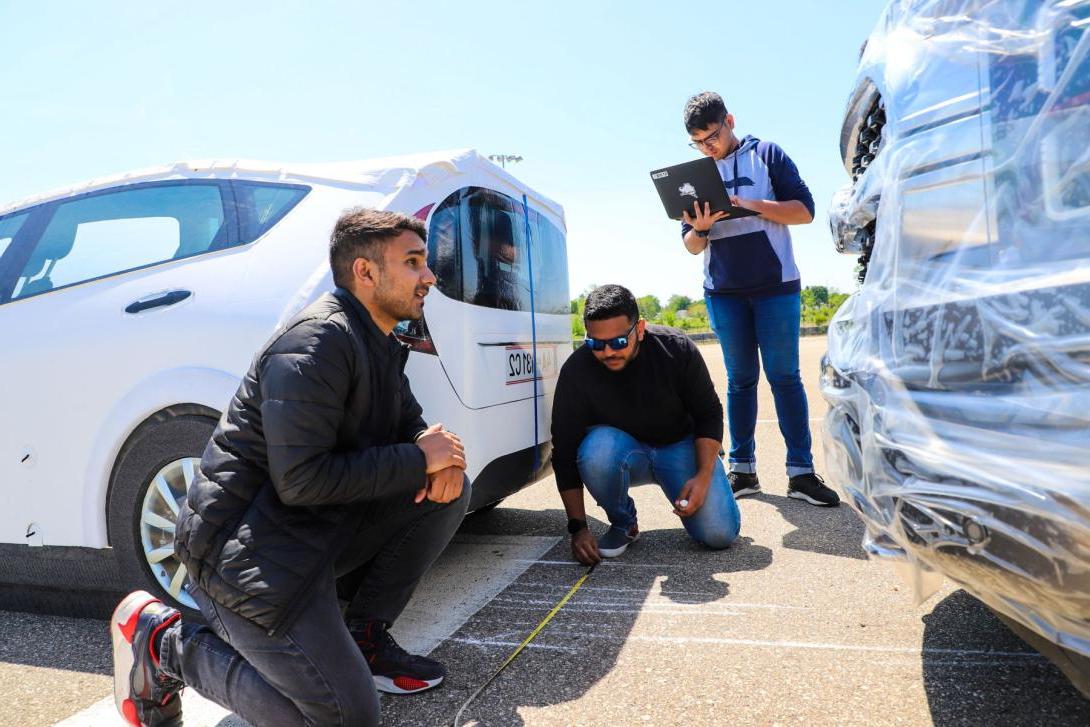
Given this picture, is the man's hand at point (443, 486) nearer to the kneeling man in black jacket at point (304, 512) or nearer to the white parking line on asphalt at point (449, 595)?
the kneeling man in black jacket at point (304, 512)

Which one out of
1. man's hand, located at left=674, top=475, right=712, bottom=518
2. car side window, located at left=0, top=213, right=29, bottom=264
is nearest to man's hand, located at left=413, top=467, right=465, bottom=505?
man's hand, located at left=674, top=475, right=712, bottom=518

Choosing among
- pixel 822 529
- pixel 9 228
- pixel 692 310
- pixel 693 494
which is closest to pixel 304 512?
pixel 693 494

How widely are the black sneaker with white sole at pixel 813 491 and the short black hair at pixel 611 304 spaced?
132 cm

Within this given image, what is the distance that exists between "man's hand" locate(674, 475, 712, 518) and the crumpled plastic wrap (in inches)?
57.2

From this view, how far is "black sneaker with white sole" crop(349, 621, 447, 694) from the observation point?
2.15m

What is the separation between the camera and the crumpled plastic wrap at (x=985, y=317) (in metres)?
1.27

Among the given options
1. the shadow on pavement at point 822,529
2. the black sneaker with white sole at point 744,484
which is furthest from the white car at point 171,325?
the black sneaker with white sole at point 744,484

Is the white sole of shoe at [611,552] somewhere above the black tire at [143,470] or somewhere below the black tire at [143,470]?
below

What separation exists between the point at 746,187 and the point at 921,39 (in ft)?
7.68

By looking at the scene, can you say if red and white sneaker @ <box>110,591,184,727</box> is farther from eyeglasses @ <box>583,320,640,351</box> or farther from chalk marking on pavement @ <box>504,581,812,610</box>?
eyeglasses @ <box>583,320,640,351</box>

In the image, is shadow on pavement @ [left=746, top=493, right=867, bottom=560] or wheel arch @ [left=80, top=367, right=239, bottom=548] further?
shadow on pavement @ [left=746, top=493, right=867, bottom=560]

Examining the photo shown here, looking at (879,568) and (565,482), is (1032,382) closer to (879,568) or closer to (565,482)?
(879,568)

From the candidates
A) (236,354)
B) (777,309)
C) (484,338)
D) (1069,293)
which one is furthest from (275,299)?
(777,309)

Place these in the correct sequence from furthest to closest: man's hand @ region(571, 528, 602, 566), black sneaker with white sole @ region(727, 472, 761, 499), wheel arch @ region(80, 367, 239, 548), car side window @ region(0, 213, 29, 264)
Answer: black sneaker with white sole @ region(727, 472, 761, 499) → man's hand @ region(571, 528, 602, 566) → car side window @ region(0, 213, 29, 264) → wheel arch @ region(80, 367, 239, 548)
